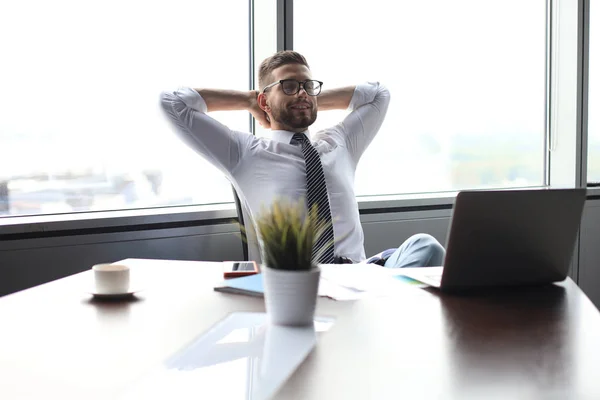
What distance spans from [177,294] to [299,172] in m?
1.34

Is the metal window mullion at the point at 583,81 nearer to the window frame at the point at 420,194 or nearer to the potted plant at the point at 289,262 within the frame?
the window frame at the point at 420,194

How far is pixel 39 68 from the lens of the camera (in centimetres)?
269

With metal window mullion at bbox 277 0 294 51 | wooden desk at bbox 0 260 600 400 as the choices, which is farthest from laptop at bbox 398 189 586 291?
metal window mullion at bbox 277 0 294 51

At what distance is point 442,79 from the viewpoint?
4020 millimetres

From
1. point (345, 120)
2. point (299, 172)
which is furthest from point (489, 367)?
point (345, 120)

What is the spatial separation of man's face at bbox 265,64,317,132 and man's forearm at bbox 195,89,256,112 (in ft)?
0.47

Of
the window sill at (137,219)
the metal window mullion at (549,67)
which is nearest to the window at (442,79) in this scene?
the metal window mullion at (549,67)

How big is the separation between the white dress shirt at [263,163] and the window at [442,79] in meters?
0.83

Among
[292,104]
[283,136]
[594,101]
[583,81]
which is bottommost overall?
[283,136]

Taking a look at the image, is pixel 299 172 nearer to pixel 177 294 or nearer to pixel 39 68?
pixel 39 68

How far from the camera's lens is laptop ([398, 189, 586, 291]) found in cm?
138

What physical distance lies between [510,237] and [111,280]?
2.85 ft

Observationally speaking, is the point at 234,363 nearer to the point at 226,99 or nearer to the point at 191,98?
the point at 191,98

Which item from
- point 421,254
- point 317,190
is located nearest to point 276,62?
point 317,190
